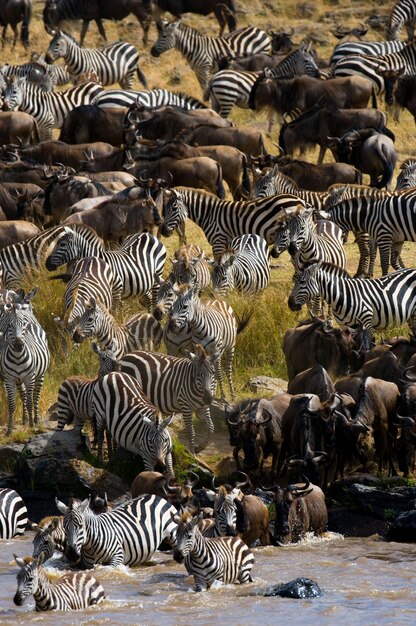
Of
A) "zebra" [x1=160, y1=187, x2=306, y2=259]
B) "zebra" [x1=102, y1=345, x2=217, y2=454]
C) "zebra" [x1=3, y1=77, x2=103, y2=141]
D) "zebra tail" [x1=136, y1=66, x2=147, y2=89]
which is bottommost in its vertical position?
"zebra" [x1=102, y1=345, x2=217, y2=454]

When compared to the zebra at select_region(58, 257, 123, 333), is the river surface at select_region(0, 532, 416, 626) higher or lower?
lower

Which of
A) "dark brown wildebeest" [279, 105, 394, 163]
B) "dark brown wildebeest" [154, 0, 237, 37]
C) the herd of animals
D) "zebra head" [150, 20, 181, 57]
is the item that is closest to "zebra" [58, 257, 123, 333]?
the herd of animals

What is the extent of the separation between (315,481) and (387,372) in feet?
6.21

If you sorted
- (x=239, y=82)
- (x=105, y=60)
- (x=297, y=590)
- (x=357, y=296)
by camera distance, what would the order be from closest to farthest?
(x=297, y=590)
(x=357, y=296)
(x=239, y=82)
(x=105, y=60)

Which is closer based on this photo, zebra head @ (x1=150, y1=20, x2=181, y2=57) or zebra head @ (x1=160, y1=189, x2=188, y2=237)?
zebra head @ (x1=160, y1=189, x2=188, y2=237)

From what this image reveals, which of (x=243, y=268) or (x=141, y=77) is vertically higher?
(x=141, y=77)

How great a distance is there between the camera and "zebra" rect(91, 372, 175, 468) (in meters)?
13.9

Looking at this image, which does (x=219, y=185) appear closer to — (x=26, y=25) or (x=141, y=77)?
(x=141, y=77)

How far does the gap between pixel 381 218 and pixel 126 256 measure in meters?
3.65

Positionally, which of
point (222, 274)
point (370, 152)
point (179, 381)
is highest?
point (370, 152)

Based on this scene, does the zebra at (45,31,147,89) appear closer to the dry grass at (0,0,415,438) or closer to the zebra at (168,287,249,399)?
the dry grass at (0,0,415,438)

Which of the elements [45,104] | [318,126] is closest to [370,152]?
[318,126]

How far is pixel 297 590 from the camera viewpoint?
11.7 meters

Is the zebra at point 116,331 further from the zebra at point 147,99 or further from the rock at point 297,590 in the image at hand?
the zebra at point 147,99
